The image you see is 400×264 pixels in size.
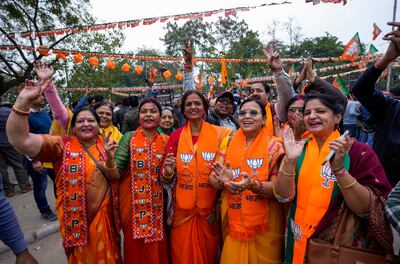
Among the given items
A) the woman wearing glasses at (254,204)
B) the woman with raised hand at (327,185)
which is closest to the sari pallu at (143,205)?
the woman wearing glasses at (254,204)

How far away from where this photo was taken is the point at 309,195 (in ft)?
5.74

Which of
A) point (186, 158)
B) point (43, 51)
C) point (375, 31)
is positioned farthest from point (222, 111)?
point (375, 31)

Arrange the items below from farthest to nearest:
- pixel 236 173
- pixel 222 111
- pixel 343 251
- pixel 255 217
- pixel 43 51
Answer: pixel 43 51 → pixel 222 111 → pixel 236 173 → pixel 255 217 → pixel 343 251

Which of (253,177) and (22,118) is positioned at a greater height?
(22,118)

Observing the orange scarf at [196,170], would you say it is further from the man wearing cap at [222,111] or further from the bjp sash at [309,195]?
the man wearing cap at [222,111]

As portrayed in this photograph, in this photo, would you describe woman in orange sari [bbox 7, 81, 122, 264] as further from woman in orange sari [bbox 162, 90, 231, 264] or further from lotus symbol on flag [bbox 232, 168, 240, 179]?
lotus symbol on flag [bbox 232, 168, 240, 179]

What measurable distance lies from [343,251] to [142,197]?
5.14 feet

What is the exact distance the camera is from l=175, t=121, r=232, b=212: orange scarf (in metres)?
2.33

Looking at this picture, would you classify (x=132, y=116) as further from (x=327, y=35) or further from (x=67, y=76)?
(x=327, y=35)

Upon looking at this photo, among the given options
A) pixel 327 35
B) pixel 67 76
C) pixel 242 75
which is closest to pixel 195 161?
pixel 67 76

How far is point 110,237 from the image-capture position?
2.32 metres

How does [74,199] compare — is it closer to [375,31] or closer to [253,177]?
[253,177]

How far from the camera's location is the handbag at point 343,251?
60.5 inches

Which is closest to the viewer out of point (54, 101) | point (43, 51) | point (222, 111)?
point (54, 101)
